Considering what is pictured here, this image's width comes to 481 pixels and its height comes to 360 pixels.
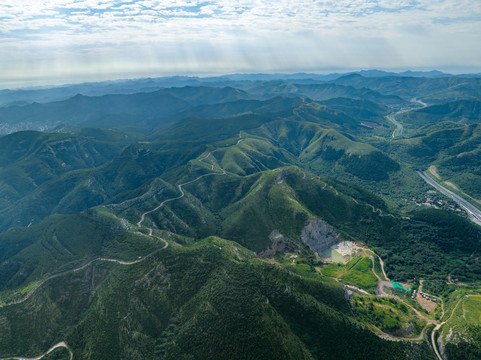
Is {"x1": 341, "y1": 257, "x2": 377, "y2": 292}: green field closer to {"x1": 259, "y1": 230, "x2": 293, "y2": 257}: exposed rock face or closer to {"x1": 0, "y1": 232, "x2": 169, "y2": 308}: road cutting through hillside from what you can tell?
{"x1": 259, "y1": 230, "x2": 293, "y2": 257}: exposed rock face

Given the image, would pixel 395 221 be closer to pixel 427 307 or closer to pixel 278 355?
pixel 427 307

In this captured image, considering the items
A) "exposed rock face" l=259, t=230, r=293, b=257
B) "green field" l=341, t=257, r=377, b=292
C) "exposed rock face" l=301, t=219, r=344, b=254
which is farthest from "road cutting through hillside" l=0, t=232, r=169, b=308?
"green field" l=341, t=257, r=377, b=292

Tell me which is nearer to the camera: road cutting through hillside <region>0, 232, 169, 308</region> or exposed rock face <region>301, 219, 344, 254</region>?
road cutting through hillside <region>0, 232, 169, 308</region>

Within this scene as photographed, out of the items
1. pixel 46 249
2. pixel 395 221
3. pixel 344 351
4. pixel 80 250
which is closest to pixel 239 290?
pixel 344 351

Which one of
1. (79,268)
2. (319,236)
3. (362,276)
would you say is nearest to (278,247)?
(319,236)

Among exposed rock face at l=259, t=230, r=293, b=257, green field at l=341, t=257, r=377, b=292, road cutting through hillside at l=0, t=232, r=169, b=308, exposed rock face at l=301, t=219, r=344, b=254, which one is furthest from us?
exposed rock face at l=301, t=219, r=344, b=254

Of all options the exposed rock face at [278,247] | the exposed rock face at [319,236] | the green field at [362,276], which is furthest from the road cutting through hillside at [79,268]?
the green field at [362,276]

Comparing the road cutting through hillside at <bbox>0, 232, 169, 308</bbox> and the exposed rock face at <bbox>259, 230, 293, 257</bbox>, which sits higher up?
the road cutting through hillside at <bbox>0, 232, 169, 308</bbox>

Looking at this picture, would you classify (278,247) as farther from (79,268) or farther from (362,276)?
(79,268)

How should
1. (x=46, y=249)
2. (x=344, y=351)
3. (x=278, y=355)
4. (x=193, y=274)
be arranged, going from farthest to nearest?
(x=46, y=249), (x=193, y=274), (x=344, y=351), (x=278, y=355)

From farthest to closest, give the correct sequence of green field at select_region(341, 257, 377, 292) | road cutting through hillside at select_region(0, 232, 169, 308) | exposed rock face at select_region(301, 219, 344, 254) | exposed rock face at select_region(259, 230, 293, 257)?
1. exposed rock face at select_region(301, 219, 344, 254)
2. exposed rock face at select_region(259, 230, 293, 257)
3. green field at select_region(341, 257, 377, 292)
4. road cutting through hillside at select_region(0, 232, 169, 308)
